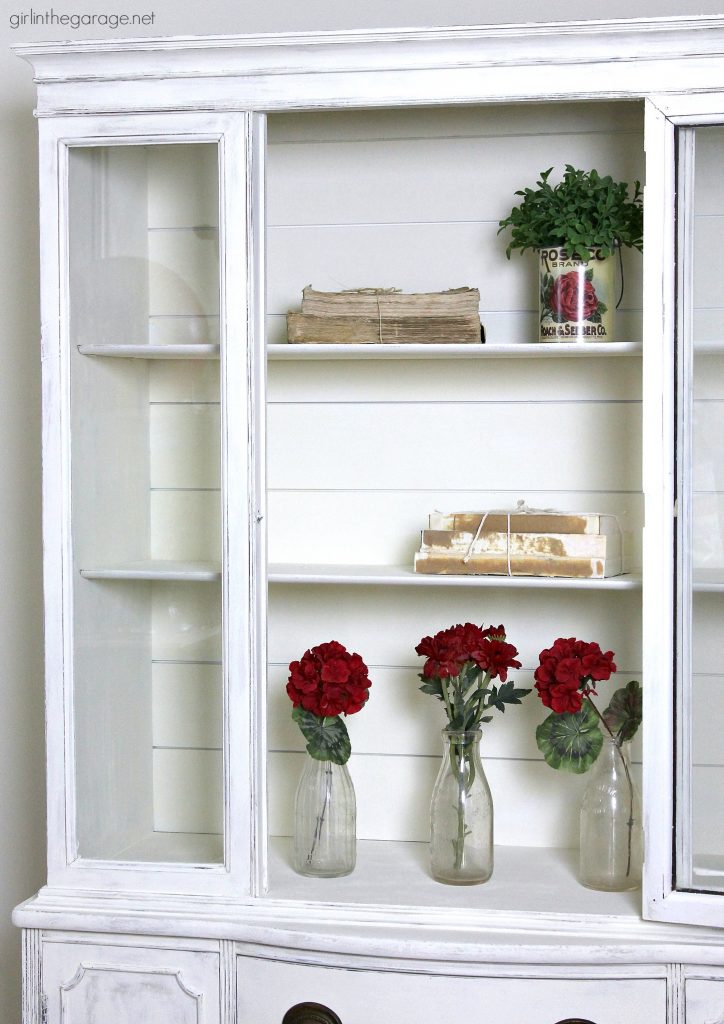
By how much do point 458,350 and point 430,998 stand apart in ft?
3.65

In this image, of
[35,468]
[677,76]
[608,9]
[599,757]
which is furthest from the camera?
[35,468]

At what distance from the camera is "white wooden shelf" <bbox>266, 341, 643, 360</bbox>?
1.90m

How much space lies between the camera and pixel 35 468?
240 centimetres

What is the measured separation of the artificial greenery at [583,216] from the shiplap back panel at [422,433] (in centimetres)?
18

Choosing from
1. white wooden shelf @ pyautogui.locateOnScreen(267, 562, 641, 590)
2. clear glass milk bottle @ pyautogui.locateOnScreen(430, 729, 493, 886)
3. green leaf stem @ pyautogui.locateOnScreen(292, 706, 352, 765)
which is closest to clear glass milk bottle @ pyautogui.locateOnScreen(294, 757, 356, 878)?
green leaf stem @ pyautogui.locateOnScreen(292, 706, 352, 765)

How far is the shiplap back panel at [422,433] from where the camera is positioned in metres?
2.17

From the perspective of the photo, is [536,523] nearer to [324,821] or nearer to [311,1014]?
[324,821]

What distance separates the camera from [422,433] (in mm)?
2230

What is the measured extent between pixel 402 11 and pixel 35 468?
4.15ft

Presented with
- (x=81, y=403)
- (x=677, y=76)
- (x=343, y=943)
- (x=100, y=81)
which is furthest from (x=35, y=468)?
(x=677, y=76)

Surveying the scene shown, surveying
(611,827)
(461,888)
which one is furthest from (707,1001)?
(461,888)

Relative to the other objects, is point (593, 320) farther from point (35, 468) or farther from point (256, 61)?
point (35, 468)

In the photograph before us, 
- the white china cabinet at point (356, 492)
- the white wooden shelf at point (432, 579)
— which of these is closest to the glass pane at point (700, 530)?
the white china cabinet at point (356, 492)
